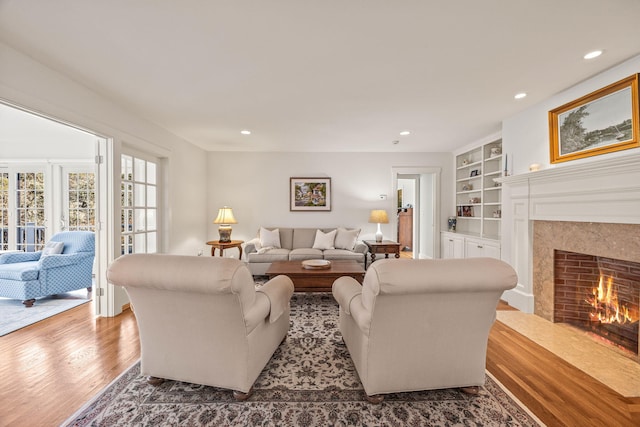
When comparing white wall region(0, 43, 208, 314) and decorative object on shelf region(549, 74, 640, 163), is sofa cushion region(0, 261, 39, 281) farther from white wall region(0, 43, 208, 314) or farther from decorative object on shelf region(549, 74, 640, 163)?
decorative object on shelf region(549, 74, 640, 163)

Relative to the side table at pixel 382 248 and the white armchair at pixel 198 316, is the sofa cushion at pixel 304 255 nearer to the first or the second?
the side table at pixel 382 248

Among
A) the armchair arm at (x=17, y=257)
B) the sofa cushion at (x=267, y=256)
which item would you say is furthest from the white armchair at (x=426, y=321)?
the armchair arm at (x=17, y=257)

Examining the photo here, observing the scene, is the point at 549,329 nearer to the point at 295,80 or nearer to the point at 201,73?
the point at 295,80

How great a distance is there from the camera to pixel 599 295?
9.09 feet

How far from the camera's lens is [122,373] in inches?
80.0

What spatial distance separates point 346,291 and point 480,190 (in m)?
4.03

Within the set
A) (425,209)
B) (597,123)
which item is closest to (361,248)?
(425,209)

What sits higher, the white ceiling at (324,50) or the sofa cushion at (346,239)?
the white ceiling at (324,50)

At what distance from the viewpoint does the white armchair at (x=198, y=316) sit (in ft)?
4.91

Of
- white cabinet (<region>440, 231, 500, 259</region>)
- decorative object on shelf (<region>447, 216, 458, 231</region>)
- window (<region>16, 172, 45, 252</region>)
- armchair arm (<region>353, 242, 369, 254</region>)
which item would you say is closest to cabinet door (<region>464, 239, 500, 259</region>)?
white cabinet (<region>440, 231, 500, 259</region>)

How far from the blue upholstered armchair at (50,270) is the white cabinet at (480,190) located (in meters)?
6.03

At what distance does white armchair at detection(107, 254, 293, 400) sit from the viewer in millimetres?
1498

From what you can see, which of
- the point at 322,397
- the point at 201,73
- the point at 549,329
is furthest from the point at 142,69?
the point at 549,329

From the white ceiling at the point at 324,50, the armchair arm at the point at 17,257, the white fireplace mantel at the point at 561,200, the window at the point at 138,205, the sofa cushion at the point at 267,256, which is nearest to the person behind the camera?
the white ceiling at the point at 324,50
